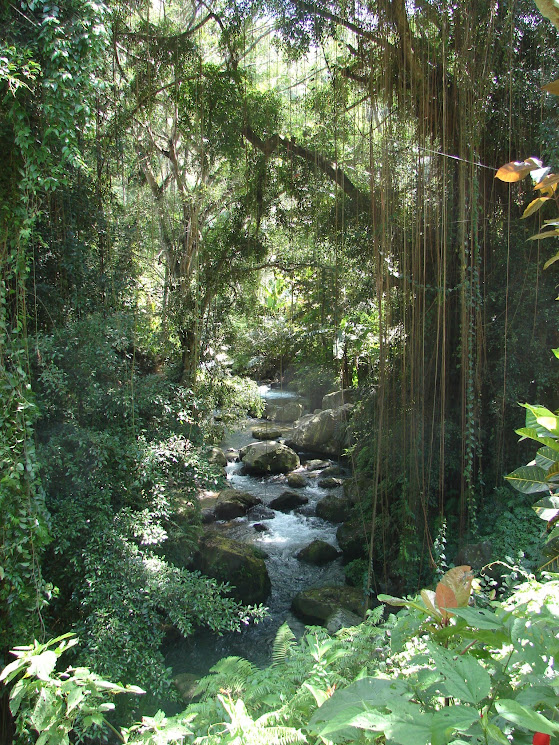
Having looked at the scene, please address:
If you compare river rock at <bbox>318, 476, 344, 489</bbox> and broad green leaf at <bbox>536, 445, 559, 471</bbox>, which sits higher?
broad green leaf at <bbox>536, 445, 559, 471</bbox>

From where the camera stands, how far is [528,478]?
1218 millimetres

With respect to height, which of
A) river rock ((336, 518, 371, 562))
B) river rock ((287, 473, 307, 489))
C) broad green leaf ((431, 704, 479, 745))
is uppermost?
broad green leaf ((431, 704, 479, 745))

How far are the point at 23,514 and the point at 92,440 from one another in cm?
67

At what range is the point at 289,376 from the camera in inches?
485

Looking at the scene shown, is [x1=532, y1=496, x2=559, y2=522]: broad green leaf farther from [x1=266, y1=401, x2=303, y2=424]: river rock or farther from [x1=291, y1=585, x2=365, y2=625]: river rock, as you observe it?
[x1=266, y1=401, x2=303, y2=424]: river rock

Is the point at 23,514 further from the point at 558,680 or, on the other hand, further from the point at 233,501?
the point at 233,501

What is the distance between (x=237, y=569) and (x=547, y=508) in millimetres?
4145

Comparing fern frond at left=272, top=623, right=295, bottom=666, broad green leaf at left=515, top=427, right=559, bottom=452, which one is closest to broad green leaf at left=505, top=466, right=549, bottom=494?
broad green leaf at left=515, top=427, right=559, bottom=452

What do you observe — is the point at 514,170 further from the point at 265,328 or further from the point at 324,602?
the point at 265,328

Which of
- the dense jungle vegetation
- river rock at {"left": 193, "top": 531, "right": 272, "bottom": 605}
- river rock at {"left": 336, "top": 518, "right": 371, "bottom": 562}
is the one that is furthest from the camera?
river rock at {"left": 336, "top": 518, "right": 371, "bottom": 562}

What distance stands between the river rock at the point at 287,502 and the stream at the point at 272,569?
0.32ft

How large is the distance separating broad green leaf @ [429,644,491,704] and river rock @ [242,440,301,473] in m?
7.31

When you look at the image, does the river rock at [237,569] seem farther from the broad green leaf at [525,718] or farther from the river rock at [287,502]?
the broad green leaf at [525,718]

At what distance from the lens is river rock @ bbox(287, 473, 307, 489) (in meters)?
7.55
